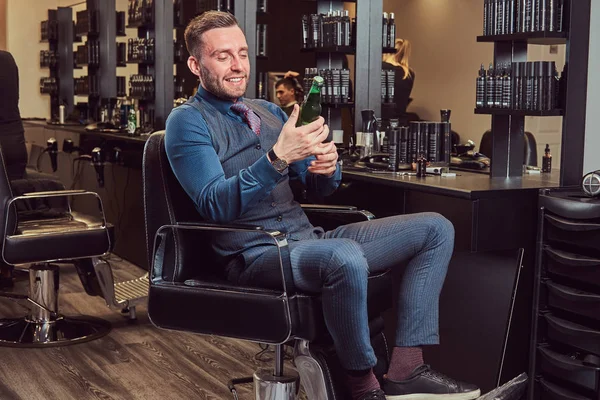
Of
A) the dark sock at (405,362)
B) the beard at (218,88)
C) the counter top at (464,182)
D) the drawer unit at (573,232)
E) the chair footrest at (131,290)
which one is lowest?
the chair footrest at (131,290)

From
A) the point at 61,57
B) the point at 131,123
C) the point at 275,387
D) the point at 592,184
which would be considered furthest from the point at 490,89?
the point at 61,57

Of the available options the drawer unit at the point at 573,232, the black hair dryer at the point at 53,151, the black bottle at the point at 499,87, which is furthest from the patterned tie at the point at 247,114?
the black hair dryer at the point at 53,151

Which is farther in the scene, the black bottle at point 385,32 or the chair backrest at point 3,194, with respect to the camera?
the black bottle at point 385,32

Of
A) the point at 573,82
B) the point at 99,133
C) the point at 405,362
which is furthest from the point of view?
the point at 99,133

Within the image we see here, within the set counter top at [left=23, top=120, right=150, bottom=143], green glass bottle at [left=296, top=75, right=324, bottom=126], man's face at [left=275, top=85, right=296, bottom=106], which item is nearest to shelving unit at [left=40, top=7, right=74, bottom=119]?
counter top at [left=23, top=120, right=150, bottom=143]

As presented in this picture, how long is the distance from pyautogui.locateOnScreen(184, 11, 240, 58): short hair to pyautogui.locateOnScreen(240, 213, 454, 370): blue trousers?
0.65 m

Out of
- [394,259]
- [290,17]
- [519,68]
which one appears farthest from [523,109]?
[290,17]

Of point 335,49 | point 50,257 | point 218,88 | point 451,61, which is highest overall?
point 451,61

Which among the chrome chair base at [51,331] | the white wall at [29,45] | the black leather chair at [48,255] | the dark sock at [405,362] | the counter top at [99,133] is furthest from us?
the white wall at [29,45]

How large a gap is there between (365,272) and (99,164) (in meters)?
4.09

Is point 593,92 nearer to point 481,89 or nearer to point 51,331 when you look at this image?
point 481,89

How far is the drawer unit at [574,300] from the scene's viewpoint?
2.52 m

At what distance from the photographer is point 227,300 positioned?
2258 mm

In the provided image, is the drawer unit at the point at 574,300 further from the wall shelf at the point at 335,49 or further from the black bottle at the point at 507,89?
the wall shelf at the point at 335,49
